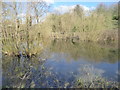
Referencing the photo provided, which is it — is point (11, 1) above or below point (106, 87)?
above

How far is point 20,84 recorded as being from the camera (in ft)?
14.6

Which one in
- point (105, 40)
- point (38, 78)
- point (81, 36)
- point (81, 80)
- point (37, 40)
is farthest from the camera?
point (81, 36)

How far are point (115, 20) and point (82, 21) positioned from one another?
177 inches

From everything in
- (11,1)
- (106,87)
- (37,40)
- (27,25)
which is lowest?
(106,87)

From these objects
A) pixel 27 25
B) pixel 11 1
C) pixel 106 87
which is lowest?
pixel 106 87

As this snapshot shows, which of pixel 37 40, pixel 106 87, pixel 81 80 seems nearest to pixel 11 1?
pixel 37 40

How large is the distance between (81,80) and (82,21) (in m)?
16.0

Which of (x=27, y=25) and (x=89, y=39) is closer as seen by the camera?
(x=27, y=25)

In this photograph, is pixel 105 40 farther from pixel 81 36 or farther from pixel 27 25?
pixel 27 25

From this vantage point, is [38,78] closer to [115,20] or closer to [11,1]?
[11,1]

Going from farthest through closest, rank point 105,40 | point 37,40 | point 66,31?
point 66,31 → point 105,40 → point 37,40

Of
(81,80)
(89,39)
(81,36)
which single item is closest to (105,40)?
(89,39)

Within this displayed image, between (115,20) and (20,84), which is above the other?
(115,20)

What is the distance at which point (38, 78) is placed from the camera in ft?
16.8
